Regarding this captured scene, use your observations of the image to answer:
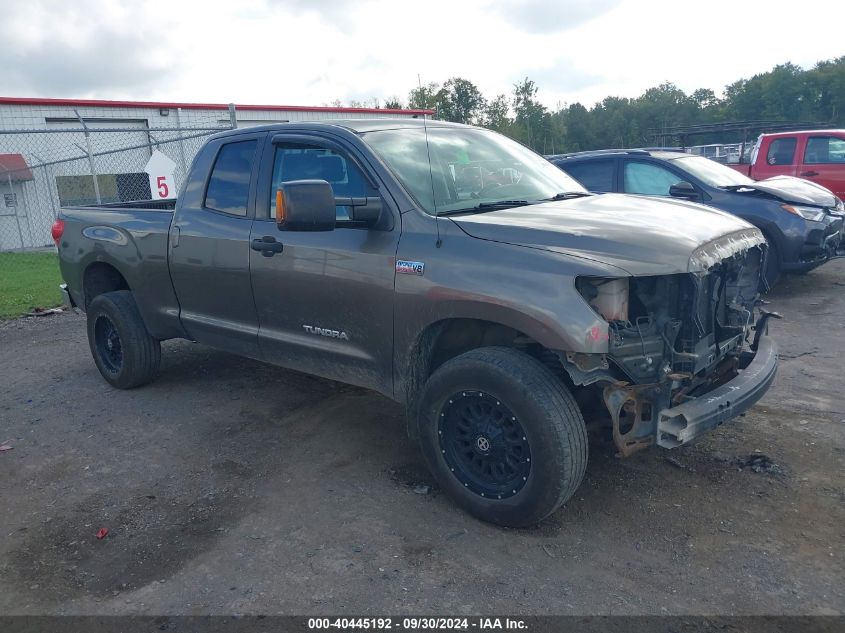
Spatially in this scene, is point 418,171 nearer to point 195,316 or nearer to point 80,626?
point 195,316

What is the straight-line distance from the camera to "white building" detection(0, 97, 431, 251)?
19531mm

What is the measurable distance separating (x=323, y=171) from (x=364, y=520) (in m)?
2.05

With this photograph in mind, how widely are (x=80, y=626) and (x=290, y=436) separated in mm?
1984

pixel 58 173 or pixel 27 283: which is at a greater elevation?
pixel 58 173

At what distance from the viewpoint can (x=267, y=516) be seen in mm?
3758

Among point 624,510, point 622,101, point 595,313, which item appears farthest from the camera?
point 622,101

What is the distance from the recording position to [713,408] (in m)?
3.34

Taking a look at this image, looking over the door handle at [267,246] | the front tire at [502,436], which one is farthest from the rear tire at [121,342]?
the front tire at [502,436]

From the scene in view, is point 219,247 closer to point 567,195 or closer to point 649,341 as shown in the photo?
point 567,195

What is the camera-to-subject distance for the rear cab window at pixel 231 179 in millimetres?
4699

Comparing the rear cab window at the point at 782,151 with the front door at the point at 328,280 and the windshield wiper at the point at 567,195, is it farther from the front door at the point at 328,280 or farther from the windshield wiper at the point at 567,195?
the front door at the point at 328,280

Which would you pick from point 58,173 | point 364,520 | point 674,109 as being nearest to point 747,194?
point 364,520

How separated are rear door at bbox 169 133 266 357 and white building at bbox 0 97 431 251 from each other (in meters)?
13.6

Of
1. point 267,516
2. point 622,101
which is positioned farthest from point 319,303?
point 622,101
